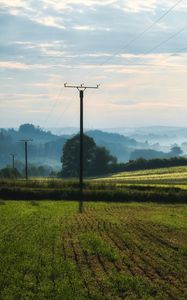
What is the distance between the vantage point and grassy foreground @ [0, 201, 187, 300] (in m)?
17.5

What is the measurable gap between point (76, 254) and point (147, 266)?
12.6ft

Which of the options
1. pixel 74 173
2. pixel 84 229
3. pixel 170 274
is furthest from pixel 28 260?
pixel 74 173

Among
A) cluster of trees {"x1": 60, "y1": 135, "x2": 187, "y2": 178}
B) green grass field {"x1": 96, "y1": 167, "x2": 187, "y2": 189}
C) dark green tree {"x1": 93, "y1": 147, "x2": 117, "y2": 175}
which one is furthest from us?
dark green tree {"x1": 93, "y1": 147, "x2": 117, "y2": 175}

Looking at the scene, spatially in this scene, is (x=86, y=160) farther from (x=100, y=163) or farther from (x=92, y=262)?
(x=92, y=262)

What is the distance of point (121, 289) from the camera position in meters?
17.8

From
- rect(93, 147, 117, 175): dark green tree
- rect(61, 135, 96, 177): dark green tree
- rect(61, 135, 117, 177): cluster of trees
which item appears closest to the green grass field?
rect(93, 147, 117, 175): dark green tree

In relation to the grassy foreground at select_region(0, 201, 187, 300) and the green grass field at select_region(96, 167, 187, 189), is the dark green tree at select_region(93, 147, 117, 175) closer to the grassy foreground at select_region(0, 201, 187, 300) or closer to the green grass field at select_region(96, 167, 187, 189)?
the green grass field at select_region(96, 167, 187, 189)

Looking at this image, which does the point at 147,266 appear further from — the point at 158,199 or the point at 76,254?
the point at 158,199

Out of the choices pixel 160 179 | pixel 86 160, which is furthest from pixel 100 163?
pixel 160 179

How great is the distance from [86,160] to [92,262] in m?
149

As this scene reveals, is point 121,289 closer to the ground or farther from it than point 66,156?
closer to the ground

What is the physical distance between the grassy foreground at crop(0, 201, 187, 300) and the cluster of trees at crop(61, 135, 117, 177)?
133 metres

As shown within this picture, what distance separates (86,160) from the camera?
171250mm

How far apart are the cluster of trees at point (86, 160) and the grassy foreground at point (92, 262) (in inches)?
5254
